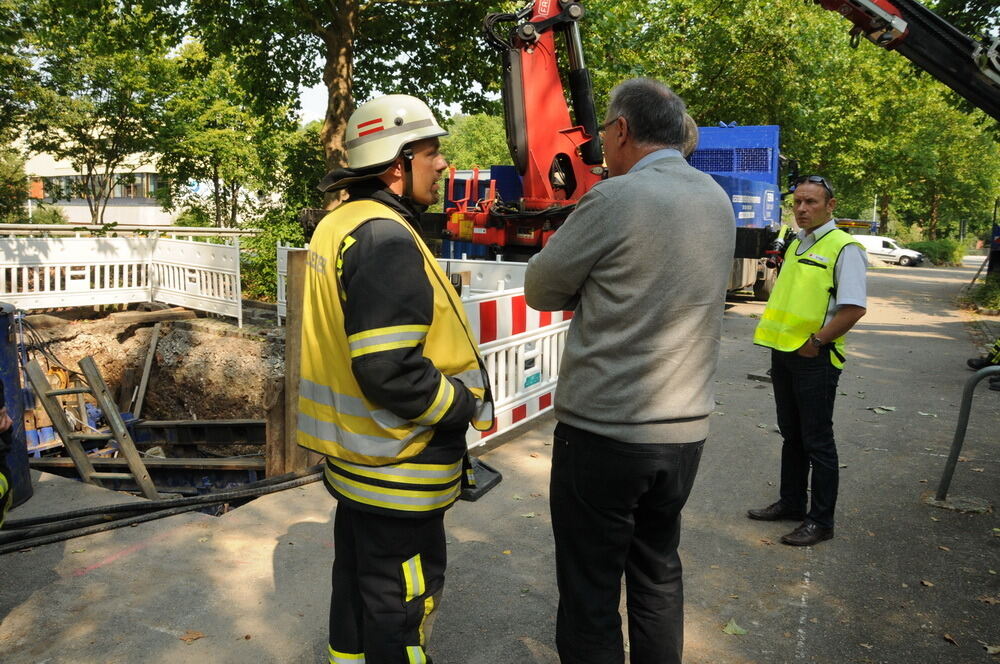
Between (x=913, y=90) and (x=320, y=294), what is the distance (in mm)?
38224

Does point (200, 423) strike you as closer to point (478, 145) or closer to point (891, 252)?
point (891, 252)

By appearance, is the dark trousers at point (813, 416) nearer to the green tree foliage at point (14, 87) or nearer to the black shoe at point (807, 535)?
the black shoe at point (807, 535)

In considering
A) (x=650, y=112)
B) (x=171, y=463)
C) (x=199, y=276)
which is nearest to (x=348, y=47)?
(x=199, y=276)

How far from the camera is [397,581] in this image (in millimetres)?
2336

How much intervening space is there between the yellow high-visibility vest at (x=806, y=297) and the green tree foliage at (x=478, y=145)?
5621 cm

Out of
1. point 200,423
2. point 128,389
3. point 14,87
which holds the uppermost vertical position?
point 14,87

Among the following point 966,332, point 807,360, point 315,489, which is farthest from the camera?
point 966,332

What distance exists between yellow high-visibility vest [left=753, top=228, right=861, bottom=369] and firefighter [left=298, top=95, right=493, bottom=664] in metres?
2.35

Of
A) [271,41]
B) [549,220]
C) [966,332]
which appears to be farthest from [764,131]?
[271,41]

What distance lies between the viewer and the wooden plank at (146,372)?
10665mm

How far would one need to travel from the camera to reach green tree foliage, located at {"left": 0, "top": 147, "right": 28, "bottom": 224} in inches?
1107

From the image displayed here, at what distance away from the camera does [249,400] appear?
1023 centimetres

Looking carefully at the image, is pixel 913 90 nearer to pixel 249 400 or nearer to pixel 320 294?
pixel 249 400

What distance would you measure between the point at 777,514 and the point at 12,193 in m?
31.2
